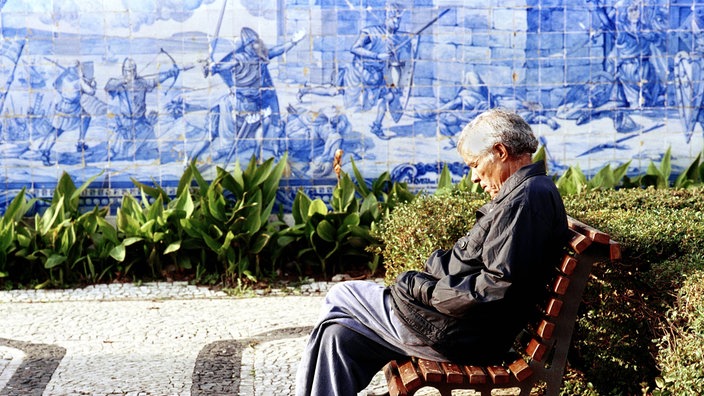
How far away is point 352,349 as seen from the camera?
3.77 meters

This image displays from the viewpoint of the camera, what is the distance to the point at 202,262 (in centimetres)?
743

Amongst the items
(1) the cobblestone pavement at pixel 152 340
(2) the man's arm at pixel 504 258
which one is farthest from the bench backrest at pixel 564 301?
(1) the cobblestone pavement at pixel 152 340

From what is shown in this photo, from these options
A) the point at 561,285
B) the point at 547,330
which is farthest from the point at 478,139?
the point at 547,330

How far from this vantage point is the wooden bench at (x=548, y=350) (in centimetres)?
348

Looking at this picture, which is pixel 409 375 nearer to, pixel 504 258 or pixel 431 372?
pixel 431 372

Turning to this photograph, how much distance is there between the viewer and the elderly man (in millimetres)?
3463

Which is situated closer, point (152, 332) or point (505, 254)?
point (505, 254)

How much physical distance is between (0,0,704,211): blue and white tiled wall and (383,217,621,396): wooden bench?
176 inches

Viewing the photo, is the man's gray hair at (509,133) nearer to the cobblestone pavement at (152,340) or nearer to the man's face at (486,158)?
the man's face at (486,158)

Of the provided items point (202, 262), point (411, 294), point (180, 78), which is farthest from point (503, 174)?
point (180, 78)

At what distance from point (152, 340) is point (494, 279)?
9.39 feet

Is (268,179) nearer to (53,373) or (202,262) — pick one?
(202,262)

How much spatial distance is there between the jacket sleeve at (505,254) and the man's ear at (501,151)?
1.12 ft

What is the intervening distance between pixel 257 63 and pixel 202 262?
1.76 m
